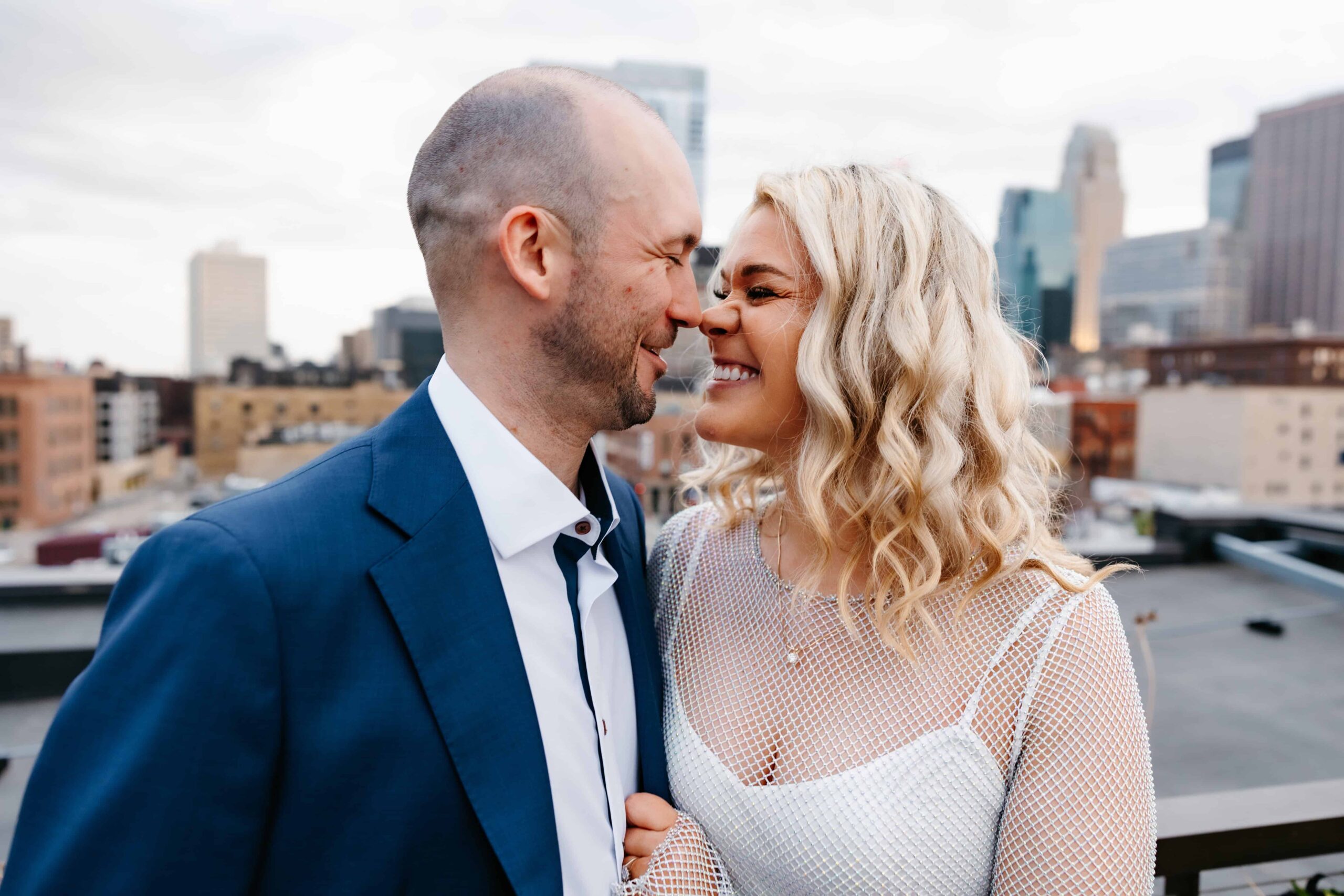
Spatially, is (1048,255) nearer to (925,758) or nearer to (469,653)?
(925,758)

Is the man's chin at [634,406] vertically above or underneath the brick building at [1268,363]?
underneath

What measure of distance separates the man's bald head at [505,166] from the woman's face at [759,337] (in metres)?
0.41

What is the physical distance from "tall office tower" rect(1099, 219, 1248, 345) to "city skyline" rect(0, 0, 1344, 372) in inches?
870

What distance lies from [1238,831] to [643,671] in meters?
1.26

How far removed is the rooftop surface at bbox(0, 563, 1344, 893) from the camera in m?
3.69

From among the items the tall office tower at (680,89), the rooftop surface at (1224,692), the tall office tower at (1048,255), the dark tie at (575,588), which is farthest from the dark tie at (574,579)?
the tall office tower at (1048,255)

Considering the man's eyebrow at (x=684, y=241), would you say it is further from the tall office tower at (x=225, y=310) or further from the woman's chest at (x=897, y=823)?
the tall office tower at (x=225, y=310)

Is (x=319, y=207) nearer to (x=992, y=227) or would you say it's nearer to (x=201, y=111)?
(x=201, y=111)

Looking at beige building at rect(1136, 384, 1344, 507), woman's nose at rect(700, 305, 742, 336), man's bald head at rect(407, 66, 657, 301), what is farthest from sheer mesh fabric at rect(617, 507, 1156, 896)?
beige building at rect(1136, 384, 1344, 507)

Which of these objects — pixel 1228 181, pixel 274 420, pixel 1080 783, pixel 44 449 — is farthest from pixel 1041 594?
pixel 1228 181

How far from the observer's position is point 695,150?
5650 centimetres

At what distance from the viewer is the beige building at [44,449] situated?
2828 cm

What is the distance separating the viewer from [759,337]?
1.48 m

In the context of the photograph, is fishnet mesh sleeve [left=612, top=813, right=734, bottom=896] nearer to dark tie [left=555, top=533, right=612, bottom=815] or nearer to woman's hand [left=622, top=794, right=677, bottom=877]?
woman's hand [left=622, top=794, right=677, bottom=877]
